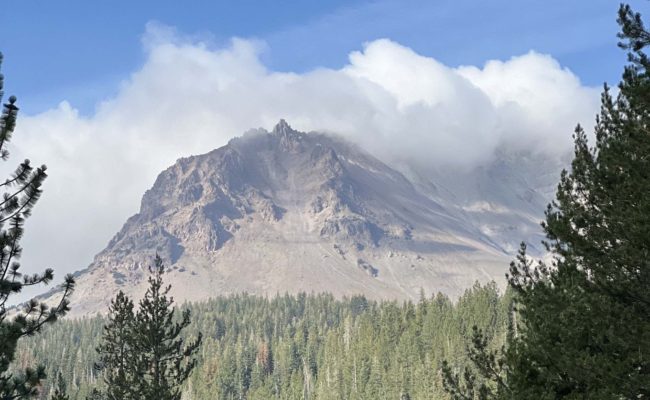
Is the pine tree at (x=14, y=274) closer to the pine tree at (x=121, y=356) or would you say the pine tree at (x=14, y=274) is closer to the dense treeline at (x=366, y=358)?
the pine tree at (x=121, y=356)

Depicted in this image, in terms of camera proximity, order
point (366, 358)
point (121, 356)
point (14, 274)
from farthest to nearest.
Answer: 1. point (366, 358)
2. point (121, 356)
3. point (14, 274)

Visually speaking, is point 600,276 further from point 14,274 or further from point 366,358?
point 366,358

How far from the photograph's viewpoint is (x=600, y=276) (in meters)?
16.7

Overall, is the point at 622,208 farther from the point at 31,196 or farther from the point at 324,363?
the point at 324,363

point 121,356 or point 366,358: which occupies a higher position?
point 366,358

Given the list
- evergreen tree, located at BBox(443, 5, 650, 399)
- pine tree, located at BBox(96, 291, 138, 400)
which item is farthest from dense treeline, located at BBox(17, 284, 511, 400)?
evergreen tree, located at BBox(443, 5, 650, 399)

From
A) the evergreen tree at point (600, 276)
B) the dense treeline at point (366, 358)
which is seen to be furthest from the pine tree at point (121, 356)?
the dense treeline at point (366, 358)

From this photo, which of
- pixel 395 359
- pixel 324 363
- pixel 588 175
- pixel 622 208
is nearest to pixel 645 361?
pixel 622 208

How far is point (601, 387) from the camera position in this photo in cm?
1630

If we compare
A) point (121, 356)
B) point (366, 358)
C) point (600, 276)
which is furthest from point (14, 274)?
point (366, 358)

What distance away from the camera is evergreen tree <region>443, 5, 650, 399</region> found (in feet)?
50.0

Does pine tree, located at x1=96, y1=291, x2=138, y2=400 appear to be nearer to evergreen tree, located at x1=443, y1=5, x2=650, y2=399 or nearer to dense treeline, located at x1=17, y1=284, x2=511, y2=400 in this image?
evergreen tree, located at x1=443, y1=5, x2=650, y2=399

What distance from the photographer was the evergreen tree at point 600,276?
15242mm

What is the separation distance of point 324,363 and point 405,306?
2326 cm
